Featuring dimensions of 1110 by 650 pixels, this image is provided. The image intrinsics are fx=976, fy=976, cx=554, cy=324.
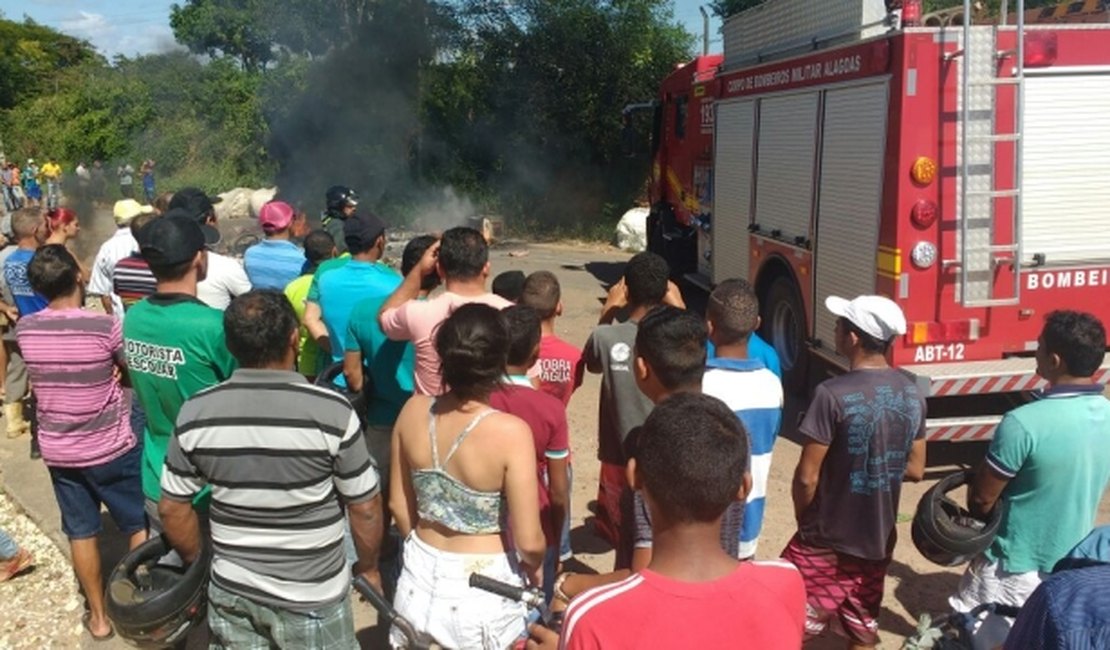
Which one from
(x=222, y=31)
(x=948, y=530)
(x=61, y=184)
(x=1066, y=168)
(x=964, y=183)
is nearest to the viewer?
(x=948, y=530)

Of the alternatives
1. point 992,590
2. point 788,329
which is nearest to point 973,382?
point 788,329

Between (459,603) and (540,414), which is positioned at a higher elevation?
(540,414)

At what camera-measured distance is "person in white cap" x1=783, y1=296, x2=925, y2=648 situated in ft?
11.1

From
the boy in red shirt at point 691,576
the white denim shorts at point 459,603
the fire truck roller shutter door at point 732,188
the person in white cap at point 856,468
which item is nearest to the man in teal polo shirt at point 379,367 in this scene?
the white denim shorts at point 459,603

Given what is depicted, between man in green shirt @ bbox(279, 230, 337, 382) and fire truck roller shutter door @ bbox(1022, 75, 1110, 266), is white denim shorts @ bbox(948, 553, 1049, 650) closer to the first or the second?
man in green shirt @ bbox(279, 230, 337, 382)

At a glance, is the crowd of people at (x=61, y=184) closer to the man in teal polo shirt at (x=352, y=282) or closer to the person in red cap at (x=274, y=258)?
the person in red cap at (x=274, y=258)

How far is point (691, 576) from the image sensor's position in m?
1.89

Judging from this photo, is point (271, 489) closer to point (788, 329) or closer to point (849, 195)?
point (849, 195)

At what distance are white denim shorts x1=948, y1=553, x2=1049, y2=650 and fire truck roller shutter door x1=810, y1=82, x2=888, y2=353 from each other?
10.8 feet

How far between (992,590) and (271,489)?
250cm

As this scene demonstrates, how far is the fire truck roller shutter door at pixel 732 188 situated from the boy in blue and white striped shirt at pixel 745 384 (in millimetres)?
5658

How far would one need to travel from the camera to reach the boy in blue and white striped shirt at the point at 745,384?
3.39 m

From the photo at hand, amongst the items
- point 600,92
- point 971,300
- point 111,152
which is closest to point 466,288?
point 971,300

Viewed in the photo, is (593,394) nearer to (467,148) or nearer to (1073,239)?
(1073,239)
